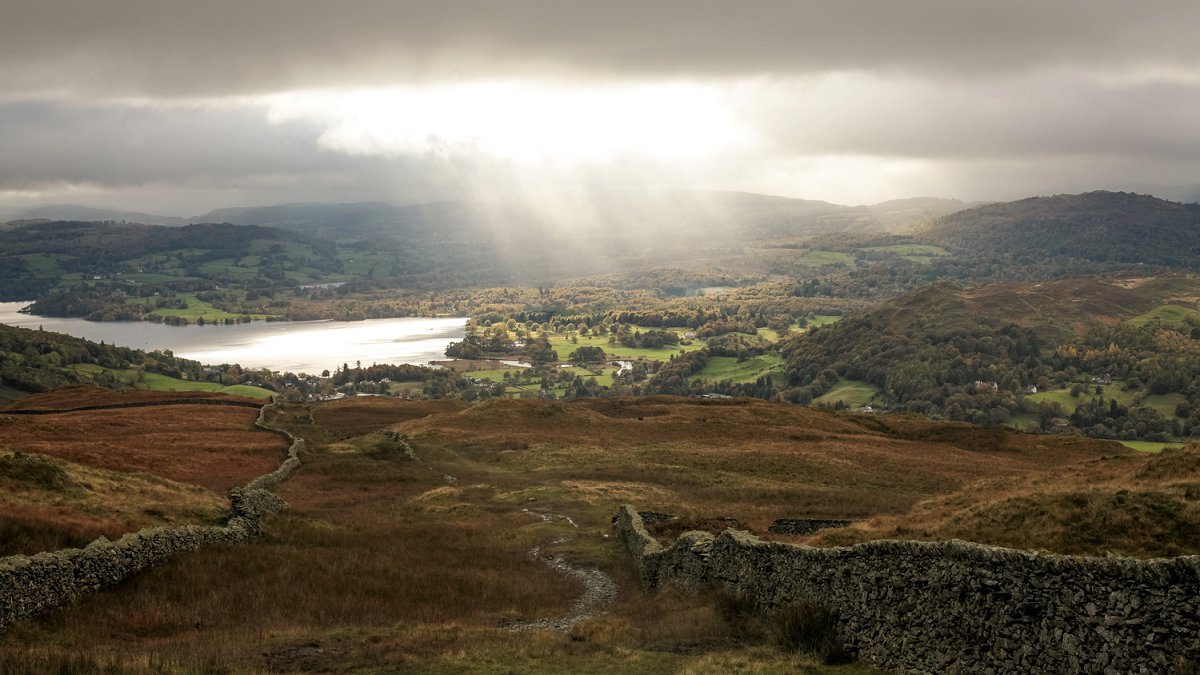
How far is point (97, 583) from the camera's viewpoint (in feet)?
65.5

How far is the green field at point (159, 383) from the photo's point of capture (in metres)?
158

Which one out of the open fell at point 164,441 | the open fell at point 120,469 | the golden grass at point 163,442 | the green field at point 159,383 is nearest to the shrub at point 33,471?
the open fell at point 120,469

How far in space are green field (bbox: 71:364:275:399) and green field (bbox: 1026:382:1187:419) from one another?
16139 centimetres

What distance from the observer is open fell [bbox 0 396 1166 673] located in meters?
16.8

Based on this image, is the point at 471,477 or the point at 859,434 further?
the point at 859,434

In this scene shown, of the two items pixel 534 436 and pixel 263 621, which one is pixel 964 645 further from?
pixel 534 436

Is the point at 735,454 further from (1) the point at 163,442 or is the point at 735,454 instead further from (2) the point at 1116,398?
(2) the point at 1116,398

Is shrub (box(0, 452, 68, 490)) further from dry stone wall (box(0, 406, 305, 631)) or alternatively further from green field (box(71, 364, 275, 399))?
green field (box(71, 364, 275, 399))

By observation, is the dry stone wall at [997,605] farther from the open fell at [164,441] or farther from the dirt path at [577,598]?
the open fell at [164,441]

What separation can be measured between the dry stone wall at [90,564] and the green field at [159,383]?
139 metres

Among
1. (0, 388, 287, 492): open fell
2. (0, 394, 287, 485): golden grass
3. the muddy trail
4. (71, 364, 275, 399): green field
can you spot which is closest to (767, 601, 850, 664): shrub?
the muddy trail

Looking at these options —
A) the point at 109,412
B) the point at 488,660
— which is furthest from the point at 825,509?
the point at 109,412

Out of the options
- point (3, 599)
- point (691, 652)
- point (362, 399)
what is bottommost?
point (362, 399)

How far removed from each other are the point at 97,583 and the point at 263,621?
14.3ft
